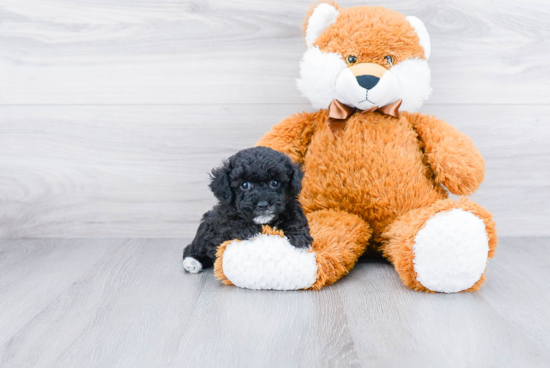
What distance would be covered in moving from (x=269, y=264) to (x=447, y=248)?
33cm

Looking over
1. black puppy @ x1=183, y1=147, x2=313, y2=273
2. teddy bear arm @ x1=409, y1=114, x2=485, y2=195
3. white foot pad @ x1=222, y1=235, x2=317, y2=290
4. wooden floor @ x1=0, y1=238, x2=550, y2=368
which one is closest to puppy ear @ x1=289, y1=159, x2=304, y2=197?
black puppy @ x1=183, y1=147, x2=313, y2=273

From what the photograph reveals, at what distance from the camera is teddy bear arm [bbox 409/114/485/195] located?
0.99m

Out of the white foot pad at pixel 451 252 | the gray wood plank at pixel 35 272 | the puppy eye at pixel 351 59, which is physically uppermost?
the puppy eye at pixel 351 59

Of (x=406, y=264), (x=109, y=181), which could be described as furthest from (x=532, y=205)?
(x=109, y=181)

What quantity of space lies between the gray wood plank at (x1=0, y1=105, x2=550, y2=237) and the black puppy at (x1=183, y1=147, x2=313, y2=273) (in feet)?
1.32

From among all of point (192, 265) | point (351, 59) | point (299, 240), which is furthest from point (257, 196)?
point (351, 59)

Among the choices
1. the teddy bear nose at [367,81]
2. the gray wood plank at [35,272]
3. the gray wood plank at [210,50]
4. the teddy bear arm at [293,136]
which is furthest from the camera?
the gray wood plank at [210,50]

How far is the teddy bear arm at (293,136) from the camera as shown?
1098 millimetres

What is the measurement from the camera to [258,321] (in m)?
0.77

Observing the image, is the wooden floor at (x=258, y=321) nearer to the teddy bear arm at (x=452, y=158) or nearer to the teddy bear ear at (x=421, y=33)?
the teddy bear arm at (x=452, y=158)

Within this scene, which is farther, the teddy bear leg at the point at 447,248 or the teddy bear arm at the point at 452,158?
the teddy bear arm at the point at 452,158

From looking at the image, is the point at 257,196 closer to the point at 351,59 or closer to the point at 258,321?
the point at 258,321

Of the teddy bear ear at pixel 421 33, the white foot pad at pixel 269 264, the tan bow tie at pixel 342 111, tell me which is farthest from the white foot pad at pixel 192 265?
the teddy bear ear at pixel 421 33

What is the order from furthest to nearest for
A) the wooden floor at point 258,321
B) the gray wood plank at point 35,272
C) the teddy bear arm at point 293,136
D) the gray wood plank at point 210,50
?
the gray wood plank at point 210,50
the teddy bear arm at point 293,136
the gray wood plank at point 35,272
the wooden floor at point 258,321
